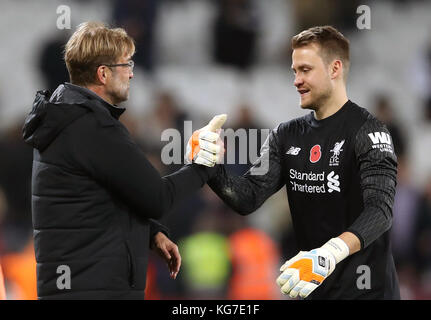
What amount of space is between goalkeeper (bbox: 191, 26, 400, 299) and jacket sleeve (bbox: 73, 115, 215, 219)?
70 cm

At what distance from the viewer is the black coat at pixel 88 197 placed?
10.4ft

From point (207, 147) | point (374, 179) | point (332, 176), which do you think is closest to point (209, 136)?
point (207, 147)

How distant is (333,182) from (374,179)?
9.8 inches

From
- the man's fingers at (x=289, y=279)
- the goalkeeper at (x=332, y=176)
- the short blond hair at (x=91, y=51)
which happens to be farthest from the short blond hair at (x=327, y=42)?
the man's fingers at (x=289, y=279)

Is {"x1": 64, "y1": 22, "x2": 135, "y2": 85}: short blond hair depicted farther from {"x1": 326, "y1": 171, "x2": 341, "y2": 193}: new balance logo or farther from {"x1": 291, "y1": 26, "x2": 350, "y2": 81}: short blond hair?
{"x1": 326, "y1": 171, "x2": 341, "y2": 193}: new balance logo

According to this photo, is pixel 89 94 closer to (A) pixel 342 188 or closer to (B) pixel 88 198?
(B) pixel 88 198

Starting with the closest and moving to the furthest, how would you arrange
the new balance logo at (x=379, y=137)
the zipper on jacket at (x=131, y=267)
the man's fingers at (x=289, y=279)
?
1. the man's fingers at (x=289, y=279)
2. the zipper on jacket at (x=131, y=267)
3. the new balance logo at (x=379, y=137)

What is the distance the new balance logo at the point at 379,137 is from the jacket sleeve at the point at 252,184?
0.53 m

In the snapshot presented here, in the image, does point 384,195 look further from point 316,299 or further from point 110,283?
point 110,283

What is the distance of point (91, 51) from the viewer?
11.0 ft

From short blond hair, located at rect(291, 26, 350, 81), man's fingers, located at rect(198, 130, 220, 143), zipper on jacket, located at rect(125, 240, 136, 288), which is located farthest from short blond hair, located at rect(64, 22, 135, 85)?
short blond hair, located at rect(291, 26, 350, 81)

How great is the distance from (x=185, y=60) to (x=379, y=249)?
610cm

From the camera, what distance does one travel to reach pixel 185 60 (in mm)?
9461

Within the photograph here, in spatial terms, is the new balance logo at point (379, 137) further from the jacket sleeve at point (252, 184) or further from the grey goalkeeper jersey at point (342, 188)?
the jacket sleeve at point (252, 184)
